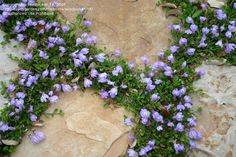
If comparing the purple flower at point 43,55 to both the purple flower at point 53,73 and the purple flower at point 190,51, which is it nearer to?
the purple flower at point 53,73

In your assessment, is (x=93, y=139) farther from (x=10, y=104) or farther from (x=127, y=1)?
(x=127, y=1)

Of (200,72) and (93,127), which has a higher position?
(200,72)

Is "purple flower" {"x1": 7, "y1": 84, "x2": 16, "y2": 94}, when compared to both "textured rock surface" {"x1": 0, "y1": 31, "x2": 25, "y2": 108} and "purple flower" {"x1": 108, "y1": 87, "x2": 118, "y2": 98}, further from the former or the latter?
"purple flower" {"x1": 108, "y1": 87, "x2": 118, "y2": 98}

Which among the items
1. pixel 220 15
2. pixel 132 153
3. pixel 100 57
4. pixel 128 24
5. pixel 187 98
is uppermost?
pixel 220 15

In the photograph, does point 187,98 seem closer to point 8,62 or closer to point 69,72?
point 69,72

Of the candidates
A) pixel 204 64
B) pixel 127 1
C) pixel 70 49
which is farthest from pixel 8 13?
pixel 204 64

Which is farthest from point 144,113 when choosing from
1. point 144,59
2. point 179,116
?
point 144,59
